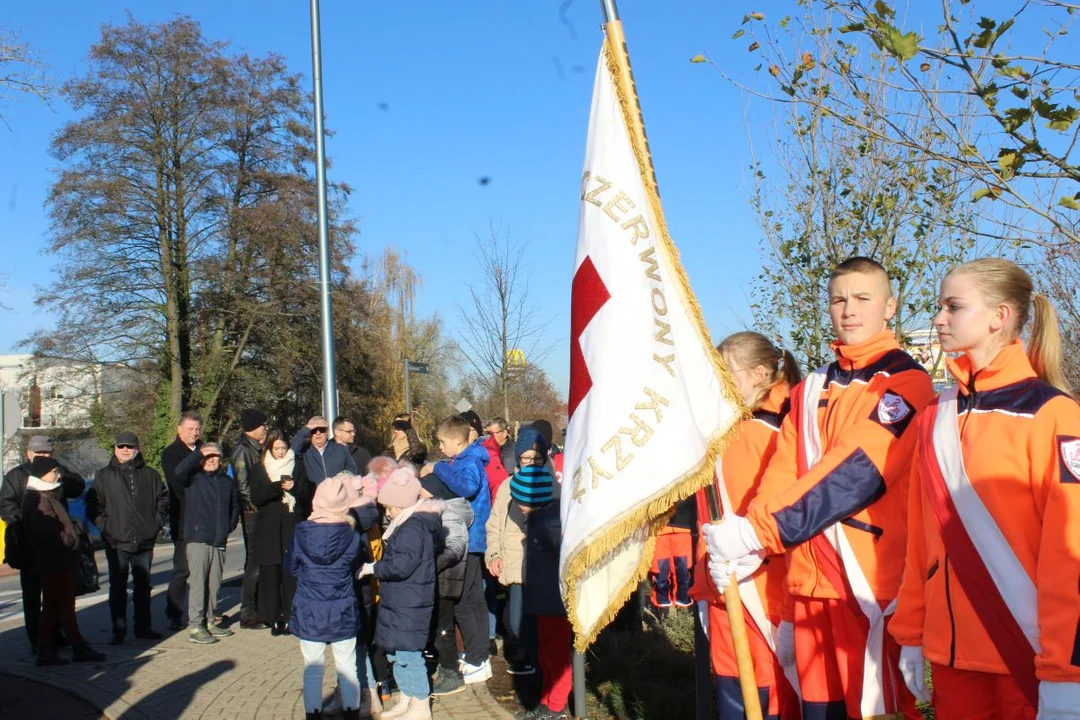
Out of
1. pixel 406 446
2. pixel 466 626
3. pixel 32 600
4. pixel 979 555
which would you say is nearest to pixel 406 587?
pixel 466 626

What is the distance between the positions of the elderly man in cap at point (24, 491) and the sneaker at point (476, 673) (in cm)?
383

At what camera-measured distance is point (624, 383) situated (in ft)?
11.9

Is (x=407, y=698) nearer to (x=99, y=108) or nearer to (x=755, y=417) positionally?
(x=755, y=417)

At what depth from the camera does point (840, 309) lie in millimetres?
3586

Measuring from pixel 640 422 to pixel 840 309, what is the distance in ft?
2.71

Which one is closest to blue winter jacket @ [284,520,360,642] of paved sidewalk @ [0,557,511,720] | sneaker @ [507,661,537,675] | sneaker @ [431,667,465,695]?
paved sidewalk @ [0,557,511,720]

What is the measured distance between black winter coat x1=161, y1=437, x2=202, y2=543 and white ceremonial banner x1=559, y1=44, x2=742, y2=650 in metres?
6.42

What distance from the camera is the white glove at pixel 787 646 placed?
12.3 ft

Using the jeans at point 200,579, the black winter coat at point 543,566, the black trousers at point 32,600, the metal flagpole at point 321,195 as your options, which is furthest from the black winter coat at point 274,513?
the metal flagpole at point 321,195

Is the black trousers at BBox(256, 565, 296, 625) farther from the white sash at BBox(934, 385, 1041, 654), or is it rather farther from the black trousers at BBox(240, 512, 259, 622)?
the white sash at BBox(934, 385, 1041, 654)

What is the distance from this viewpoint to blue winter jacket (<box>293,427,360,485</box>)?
9.04m

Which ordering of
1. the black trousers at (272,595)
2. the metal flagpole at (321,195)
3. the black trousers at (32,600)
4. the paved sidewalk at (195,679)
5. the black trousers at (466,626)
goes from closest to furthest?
the paved sidewalk at (195,679) < the black trousers at (466,626) < the black trousers at (32,600) < the black trousers at (272,595) < the metal flagpole at (321,195)

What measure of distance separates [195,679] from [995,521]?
6.33m

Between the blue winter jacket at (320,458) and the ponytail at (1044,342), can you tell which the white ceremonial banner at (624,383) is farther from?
the blue winter jacket at (320,458)
